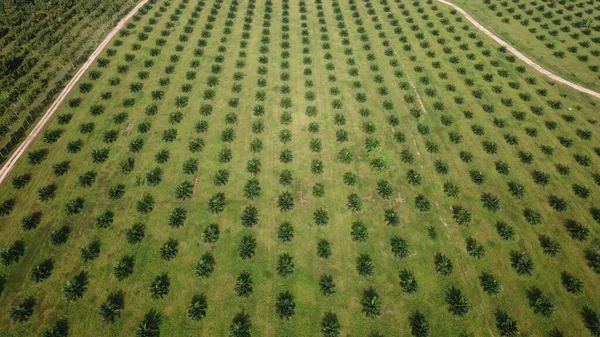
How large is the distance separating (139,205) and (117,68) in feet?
118

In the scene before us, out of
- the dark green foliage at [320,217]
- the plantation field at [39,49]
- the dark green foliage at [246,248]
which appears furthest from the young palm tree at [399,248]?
the plantation field at [39,49]

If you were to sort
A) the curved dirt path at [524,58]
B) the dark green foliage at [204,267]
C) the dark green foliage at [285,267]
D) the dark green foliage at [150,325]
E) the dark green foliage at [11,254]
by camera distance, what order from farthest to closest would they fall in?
1. the curved dirt path at [524,58]
2. the dark green foliage at [285,267]
3. the dark green foliage at [204,267]
4. the dark green foliage at [11,254]
5. the dark green foliage at [150,325]

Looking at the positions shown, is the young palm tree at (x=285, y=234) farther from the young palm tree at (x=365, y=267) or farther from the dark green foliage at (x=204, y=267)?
the young palm tree at (x=365, y=267)

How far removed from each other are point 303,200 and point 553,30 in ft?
279

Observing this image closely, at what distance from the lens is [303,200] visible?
149 ft

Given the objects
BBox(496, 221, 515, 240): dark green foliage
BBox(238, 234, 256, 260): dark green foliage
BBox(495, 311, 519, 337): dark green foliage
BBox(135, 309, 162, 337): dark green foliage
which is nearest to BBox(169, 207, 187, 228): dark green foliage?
BBox(238, 234, 256, 260): dark green foliage

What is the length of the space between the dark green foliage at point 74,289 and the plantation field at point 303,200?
322 mm

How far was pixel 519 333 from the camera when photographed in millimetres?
34906

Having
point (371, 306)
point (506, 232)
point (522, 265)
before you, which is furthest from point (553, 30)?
point (371, 306)

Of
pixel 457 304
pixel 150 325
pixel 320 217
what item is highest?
pixel 320 217

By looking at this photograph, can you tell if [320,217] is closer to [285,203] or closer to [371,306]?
[285,203]

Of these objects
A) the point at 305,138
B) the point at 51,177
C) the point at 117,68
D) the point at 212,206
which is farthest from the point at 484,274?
the point at 117,68

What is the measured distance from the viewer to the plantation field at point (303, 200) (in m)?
35.7

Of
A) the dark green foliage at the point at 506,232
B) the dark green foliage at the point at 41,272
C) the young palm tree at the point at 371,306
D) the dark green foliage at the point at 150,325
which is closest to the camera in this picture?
the dark green foliage at the point at 150,325
